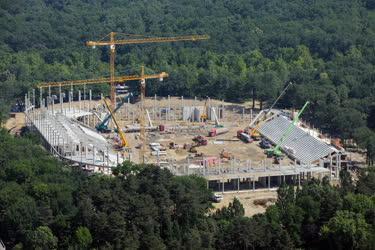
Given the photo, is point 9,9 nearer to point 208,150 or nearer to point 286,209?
point 208,150

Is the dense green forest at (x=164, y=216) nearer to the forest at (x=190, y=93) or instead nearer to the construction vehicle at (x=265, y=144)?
the forest at (x=190, y=93)

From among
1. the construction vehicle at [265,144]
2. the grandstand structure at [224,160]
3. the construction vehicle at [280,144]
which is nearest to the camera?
the grandstand structure at [224,160]

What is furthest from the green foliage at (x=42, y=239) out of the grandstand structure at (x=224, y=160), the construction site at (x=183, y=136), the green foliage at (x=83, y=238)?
the grandstand structure at (x=224, y=160)

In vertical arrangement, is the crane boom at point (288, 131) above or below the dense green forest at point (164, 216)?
above

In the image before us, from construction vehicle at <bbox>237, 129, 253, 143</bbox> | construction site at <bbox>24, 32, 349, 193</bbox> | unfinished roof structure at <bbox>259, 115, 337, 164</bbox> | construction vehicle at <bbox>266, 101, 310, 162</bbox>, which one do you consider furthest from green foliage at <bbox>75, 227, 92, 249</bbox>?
construction vehicle at <bbox>237, 129, 253, 143</bbox>

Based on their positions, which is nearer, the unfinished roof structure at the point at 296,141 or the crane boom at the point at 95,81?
the unfinished roof structure at the point at 296,141

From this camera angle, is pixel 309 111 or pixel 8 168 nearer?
pixel 8 168

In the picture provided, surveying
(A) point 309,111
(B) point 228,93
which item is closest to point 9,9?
(B) point 228,93
